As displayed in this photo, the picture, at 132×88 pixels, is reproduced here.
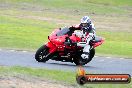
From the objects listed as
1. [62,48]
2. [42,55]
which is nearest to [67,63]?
[62,48]

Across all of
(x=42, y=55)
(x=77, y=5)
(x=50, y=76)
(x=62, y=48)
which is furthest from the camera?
(x=77, y=5)

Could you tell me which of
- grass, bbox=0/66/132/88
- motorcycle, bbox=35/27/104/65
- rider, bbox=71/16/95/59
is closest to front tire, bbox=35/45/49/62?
motorcycle, bbox=35/27/104/65

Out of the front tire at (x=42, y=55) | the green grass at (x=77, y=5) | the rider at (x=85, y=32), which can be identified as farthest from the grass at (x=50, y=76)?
the green grass at (x=77, y=5)

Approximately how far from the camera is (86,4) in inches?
2867

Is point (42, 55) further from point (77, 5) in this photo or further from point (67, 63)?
point (77, 5)

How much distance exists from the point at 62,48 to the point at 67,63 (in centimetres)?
147

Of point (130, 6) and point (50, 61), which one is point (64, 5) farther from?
point (50, 61)

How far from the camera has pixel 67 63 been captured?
2164 centimetres

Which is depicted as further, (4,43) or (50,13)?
(50,13)

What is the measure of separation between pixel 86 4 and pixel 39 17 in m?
20.4

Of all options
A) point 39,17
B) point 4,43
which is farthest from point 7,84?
point 39,17

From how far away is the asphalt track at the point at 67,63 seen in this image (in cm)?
1897

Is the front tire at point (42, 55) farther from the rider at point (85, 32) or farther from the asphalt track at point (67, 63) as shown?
the rider at point (85, 32)

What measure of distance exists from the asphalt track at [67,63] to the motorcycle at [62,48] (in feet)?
0.93
